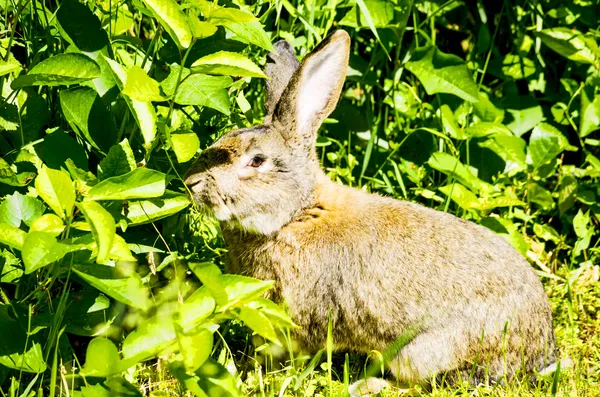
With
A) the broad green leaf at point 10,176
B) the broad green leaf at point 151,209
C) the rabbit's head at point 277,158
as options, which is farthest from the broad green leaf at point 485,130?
the broad green leaf at point 10,176

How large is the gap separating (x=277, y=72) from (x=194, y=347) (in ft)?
5.95

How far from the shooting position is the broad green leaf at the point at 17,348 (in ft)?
8.87

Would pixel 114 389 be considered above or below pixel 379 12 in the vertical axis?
below

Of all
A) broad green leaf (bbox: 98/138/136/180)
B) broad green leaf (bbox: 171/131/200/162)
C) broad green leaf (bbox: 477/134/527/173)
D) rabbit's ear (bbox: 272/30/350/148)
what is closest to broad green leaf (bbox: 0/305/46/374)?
broad green leaf (bbox: 98/138/136/180)

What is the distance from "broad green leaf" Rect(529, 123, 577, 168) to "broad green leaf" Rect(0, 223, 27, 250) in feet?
9.39

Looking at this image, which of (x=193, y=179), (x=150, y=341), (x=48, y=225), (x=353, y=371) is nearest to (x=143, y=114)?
(x=48, y=225)

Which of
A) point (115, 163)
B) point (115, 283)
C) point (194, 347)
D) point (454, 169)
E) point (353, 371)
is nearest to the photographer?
point (194, 347)

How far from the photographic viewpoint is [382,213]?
3.63m

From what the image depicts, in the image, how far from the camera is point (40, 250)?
2.35 metres

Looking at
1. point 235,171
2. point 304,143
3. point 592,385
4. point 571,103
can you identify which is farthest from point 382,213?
point 571,103

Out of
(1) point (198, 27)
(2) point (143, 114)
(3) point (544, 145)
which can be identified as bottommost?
(3) point (544, 145)

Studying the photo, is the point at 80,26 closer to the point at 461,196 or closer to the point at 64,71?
the point at 64,71

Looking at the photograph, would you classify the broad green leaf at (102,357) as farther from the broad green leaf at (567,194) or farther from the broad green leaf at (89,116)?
the broad green leaf at (567,194)

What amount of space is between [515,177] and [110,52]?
2429 millimetres
